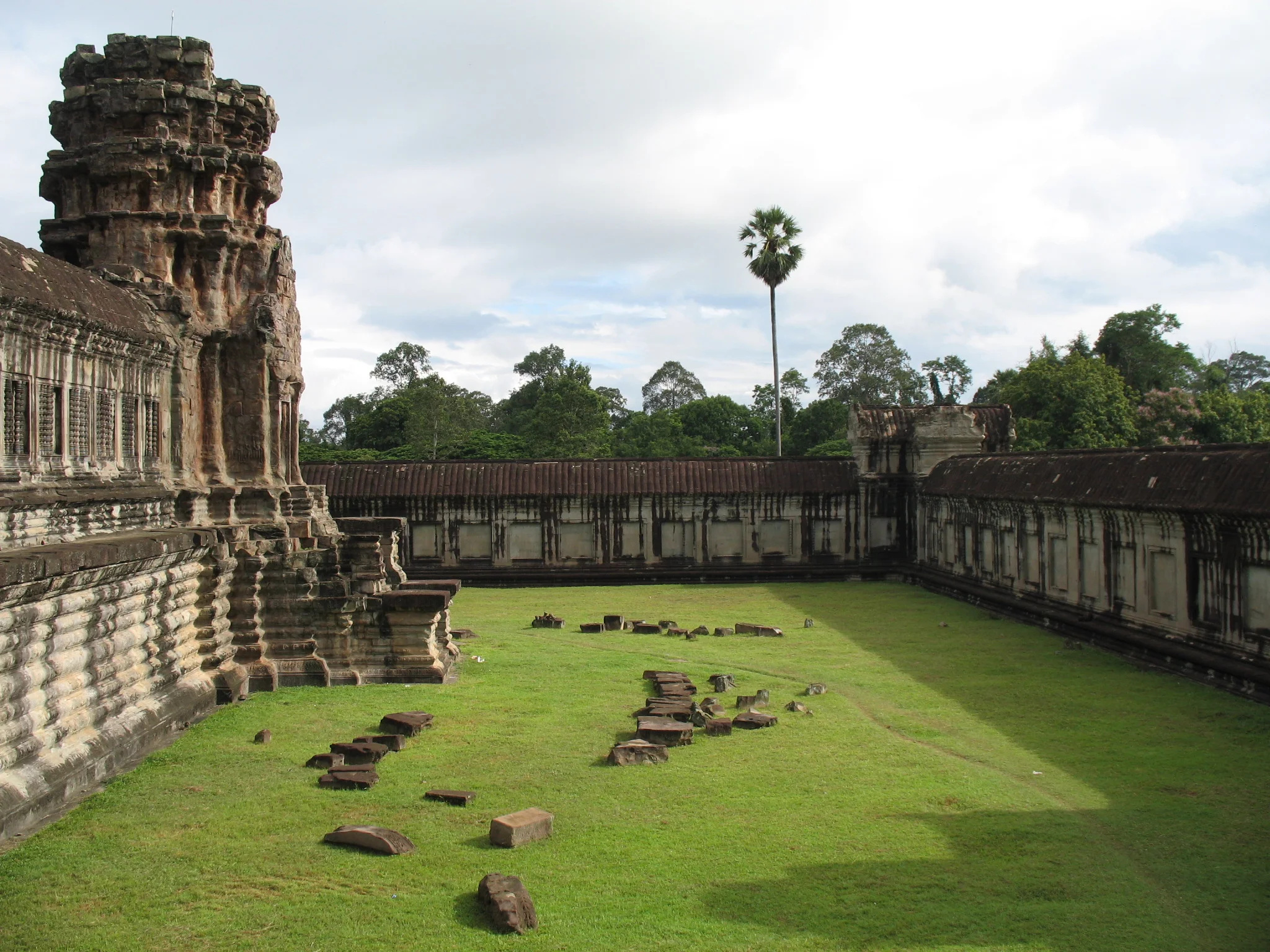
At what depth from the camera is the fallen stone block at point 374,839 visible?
23.4ft

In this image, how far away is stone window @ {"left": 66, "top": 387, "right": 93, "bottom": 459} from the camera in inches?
389

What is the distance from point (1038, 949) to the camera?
5676mm

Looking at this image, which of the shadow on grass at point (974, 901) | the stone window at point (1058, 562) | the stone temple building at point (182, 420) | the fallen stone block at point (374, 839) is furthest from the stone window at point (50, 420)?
the stone window at point (1058, 562)

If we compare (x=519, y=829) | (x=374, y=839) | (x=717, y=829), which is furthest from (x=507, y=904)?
(x=717, y=829)

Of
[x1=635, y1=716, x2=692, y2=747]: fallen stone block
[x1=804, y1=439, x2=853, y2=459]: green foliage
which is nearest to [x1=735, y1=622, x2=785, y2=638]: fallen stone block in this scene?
[x1=635, y1=716, x2=692, y2=747]: fallen stone block

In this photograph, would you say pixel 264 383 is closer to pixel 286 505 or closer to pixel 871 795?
pixel 286 505

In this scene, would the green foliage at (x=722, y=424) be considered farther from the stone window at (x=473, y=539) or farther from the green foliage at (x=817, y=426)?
the stone window at (x=473, y=539)

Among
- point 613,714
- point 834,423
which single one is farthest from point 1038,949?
point 834,423

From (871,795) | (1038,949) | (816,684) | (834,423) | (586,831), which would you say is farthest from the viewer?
(834,423)

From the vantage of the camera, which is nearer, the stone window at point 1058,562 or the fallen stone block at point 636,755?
the fallen stone block at point 636,755

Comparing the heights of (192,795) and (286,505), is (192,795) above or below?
below

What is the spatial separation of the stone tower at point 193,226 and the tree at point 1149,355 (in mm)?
41385

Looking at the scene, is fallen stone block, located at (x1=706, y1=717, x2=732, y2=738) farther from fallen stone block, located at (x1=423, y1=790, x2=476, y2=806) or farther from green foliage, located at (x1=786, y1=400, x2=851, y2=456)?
green foliage, located at (x1=786, y1=400, x2=851, y2=456)

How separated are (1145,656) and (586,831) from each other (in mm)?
9504
